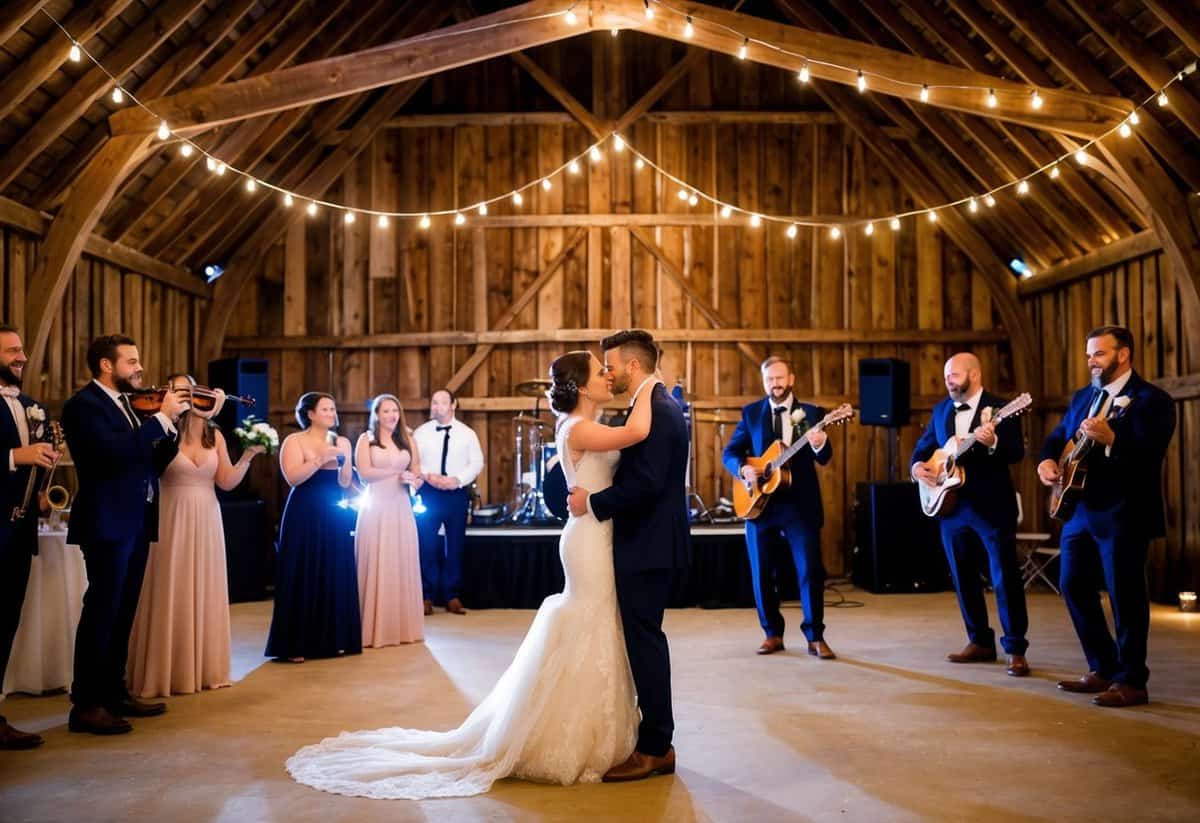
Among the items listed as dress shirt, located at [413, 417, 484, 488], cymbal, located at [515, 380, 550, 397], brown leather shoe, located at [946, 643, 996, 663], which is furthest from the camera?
cymbal, located at [515, 380, 550, 397]

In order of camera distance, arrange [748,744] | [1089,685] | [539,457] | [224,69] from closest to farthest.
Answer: [748,744] → [1089,685] → [224,69] → [539,457]

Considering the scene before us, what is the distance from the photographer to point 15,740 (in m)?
4.55

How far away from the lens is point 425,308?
38.8 ft

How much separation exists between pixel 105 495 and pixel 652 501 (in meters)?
2.53

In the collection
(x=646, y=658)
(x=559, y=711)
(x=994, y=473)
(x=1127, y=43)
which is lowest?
(x=559, y=711)

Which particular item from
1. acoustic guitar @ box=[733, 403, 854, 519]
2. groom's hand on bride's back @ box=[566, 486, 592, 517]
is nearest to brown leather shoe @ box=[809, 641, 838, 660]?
acoustic guitar @ box=[733, 403, 854, 519]

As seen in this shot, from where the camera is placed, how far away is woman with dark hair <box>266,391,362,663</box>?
668 cm

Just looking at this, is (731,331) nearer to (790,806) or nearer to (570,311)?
(570,311)

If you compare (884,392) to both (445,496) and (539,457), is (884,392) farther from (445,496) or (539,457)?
(445,496)

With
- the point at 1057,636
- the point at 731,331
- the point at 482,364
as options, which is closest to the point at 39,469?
the point at 1057,636

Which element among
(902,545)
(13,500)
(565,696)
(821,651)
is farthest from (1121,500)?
(902,545)

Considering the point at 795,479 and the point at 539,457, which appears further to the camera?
the point at 539,457

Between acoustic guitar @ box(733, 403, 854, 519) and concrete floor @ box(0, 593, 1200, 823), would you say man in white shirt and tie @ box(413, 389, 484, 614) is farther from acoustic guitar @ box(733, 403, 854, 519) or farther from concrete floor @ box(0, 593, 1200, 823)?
acoustic guitar @ box(733, 403, 854, 519)

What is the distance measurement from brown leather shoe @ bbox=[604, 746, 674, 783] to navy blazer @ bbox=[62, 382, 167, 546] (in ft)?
8.17
